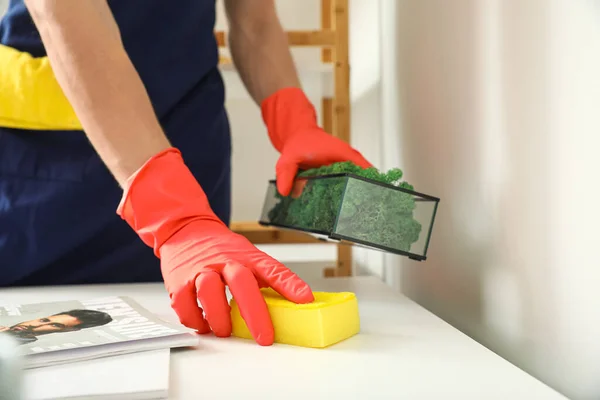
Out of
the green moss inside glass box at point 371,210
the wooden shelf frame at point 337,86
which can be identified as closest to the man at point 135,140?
the green moss inside glass box at point 371,210

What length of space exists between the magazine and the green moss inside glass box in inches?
10.0

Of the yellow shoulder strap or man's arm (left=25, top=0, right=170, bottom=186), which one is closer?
man's arm (left=25, top=0, right=170, bottom=186)

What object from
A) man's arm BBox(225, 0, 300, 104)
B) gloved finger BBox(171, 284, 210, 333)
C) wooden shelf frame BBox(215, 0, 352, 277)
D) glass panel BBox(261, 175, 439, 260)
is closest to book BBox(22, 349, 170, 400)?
gloved finger BBox(171, 284, 210, 333)

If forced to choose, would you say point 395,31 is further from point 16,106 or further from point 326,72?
point 16,106

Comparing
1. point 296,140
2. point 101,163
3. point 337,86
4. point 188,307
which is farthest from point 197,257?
point 337,86

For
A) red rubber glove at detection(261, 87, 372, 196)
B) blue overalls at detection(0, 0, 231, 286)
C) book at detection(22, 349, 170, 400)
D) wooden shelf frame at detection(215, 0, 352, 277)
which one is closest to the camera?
book at detection(22, 349, 170, 400)

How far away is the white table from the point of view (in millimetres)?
490

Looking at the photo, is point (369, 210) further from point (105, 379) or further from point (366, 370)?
point (105, 379)

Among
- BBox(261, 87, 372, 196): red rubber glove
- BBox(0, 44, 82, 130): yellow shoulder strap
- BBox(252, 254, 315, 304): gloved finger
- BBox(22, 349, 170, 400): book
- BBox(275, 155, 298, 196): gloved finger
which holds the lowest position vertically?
BBox(22, 349, 170, 400): book

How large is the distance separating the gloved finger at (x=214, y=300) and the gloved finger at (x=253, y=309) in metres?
0.02

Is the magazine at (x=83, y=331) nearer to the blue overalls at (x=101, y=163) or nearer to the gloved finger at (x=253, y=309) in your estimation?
the gloved finger at (x=253, y=309)

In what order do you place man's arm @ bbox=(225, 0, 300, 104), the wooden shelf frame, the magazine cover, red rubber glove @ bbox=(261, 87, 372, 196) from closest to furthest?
1. the magazine cover
2. red rubber glove @ bbox=(261, 87, 372, 196)
3. man's arm @ bbox=(225, 0, 300, 104)
4. the wooden shelf frame

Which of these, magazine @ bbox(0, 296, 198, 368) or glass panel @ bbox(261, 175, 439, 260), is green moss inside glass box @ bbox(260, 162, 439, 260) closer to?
glass panel @ bbox(261, 175, 439, 260)

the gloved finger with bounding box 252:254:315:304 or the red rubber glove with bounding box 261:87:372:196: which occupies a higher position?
the red rubber glove with bounding box 261:87:372:196
